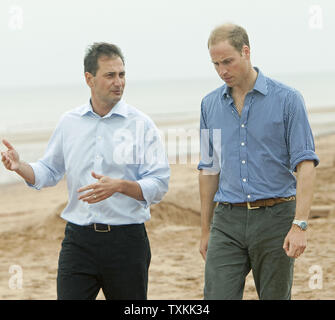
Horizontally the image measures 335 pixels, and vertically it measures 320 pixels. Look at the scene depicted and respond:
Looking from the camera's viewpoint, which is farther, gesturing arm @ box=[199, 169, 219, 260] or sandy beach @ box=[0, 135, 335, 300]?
sandy beach @ box=[0, 135, 335, 300]

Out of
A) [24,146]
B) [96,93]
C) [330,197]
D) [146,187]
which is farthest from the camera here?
[24,146]

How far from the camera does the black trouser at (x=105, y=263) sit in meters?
3.97

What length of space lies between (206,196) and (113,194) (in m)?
0.55

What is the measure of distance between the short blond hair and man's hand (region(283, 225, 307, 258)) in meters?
1.02

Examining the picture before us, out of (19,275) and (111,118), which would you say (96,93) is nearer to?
(111,118)

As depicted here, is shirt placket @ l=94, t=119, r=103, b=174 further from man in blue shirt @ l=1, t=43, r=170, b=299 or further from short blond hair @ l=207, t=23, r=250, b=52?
short blond hair @ l=207, t=23, r=250, b=52

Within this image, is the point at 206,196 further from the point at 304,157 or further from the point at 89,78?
the point at 89,78

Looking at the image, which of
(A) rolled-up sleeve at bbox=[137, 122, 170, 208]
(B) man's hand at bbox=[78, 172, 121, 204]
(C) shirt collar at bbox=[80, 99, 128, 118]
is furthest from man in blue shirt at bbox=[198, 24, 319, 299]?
(B) man's hand at bbox=[78, 172, 121, 204]

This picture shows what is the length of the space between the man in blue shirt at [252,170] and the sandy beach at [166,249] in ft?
10.2

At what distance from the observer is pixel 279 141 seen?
154 inches

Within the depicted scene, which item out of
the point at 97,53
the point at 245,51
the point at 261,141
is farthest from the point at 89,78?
the point at 261,141

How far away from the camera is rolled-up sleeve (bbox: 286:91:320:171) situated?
12.5 ft

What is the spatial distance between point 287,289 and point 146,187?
98 centimetres
